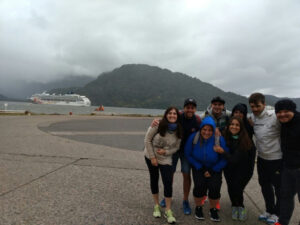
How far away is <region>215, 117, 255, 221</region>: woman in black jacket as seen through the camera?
2.81 meters

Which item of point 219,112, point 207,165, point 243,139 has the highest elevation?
point 219,112

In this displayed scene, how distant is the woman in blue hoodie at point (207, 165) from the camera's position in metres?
2.83

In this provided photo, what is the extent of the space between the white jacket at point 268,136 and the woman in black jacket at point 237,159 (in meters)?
0.14

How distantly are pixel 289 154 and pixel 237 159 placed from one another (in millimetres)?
593

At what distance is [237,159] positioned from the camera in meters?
2.80

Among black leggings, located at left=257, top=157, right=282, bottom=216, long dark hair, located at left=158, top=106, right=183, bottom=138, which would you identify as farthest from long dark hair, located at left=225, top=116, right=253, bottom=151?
long dark hair, located at left=158, top=106, right=183, bottom=138

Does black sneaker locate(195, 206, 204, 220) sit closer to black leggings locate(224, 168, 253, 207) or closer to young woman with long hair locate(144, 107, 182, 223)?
young woman with long hair locate(144, 107, 182, 223)

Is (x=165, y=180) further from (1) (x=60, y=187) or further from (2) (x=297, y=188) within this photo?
(1) (x=60, y=187)

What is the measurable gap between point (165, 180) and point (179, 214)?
545mm

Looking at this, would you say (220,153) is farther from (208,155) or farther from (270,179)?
(270,179)

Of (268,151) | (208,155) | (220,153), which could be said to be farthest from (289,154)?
(208,155)

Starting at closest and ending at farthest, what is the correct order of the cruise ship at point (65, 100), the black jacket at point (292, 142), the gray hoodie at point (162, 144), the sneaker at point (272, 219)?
the black jacket at point (292, 142)
the sneaker at point (272, 219)
the gray hoodie at point (162, 144)
the cruise ship at point (65, 100)

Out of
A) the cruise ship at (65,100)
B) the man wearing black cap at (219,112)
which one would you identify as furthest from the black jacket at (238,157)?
the cruise ship at (65,100)

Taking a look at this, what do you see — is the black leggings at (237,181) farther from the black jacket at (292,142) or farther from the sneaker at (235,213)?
the black jacket at (292,142)
